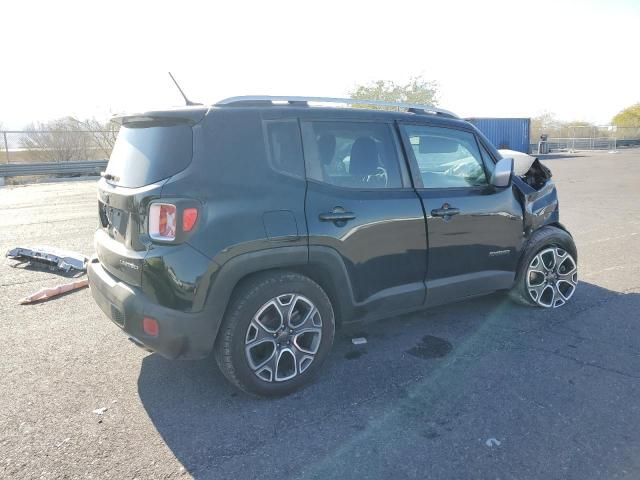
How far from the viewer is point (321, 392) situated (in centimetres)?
316

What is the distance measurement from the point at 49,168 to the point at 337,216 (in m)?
19.3

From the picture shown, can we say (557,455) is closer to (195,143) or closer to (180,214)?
(180,214)

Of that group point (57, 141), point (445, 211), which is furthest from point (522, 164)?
point (57, 141)

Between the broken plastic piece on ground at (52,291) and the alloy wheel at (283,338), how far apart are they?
2763 millimetres

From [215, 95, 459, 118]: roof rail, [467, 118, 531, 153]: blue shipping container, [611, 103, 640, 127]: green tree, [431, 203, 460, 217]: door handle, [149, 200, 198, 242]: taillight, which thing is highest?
[611, 103, 640, 127]: green tree

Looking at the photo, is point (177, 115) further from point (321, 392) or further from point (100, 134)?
point (100, 134)

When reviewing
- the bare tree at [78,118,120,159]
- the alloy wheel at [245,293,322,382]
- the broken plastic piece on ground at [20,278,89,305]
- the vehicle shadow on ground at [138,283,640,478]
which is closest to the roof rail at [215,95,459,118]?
the alloy wheel at [245,293,322,382]

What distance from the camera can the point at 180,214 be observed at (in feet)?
8.91

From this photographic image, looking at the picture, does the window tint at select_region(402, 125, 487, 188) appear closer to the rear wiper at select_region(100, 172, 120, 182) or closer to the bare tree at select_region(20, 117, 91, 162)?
Answer: the rear wiper at select_region(100, 172, 120, 182)

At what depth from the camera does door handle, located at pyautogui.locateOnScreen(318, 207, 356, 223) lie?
3.13 meters

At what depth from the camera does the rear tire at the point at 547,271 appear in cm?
446

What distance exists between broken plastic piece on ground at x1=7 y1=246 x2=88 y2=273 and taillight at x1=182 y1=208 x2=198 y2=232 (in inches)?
149

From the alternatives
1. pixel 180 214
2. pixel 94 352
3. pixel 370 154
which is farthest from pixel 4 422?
pixel 370 154

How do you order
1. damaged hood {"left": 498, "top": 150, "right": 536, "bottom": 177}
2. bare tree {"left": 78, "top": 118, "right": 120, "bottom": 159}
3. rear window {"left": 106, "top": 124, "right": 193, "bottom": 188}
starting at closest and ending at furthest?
rear window {"left": 106, "top": 124, "right": 193, "bottom": 188} < damaged hood {"left": 498, "top": 150, "right": 536, "bottom": 177} < bare tree {"left": 78, "top": 118, "right": 120, "bottom": 159}
